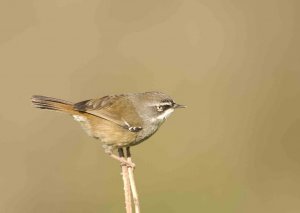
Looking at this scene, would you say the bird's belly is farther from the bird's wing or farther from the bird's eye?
the bird's eye

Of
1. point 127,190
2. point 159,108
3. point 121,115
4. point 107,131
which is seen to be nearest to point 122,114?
point 121,115

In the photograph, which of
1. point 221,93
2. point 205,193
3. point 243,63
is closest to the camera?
point 205,193

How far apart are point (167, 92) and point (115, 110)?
5501 millimetres

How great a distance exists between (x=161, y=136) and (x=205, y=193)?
5.12ft

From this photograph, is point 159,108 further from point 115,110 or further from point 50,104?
point 50,104

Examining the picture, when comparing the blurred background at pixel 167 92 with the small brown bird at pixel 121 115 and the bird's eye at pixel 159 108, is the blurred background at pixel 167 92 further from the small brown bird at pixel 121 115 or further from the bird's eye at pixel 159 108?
the bird's eye at pixel 159 108

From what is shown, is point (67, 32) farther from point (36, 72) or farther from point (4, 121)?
point (4, 121)

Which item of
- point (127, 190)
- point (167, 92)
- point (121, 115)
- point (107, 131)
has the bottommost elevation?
point (127, 190)

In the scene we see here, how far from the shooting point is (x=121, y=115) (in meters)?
7.02

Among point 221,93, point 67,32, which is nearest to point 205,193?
point 221,93

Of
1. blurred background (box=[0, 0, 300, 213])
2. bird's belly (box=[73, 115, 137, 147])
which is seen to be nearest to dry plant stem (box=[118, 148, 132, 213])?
bird's belly (box=[73, 115, 137, 147])

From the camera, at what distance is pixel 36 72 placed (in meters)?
12.8

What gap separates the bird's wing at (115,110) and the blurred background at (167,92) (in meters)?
3.30

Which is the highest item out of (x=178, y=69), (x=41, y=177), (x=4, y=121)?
(x=178, y=69)
